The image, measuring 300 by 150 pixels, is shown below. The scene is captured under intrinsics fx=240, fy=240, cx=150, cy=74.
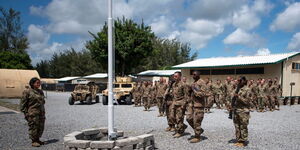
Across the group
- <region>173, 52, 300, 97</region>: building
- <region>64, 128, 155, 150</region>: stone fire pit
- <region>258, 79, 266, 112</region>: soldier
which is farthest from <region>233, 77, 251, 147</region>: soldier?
<region>173, 52, 300, 97</region>: building

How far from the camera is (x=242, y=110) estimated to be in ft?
18.5

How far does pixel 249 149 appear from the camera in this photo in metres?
5.46

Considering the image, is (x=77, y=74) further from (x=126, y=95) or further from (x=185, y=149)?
(x=185, y=149)

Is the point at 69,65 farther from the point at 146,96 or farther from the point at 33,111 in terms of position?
the point at 33,111

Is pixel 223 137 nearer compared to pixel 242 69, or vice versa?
pixel 223 137

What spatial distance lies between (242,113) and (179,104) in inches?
67.0

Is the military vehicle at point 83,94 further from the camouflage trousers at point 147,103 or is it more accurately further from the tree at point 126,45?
the tree at point 126,45

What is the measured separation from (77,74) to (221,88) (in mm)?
45370

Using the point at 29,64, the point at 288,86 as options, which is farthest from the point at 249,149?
the point at 29,64

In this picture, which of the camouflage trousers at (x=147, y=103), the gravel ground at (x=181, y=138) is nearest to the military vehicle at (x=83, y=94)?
the camouflage trousers at (x=147, y=103)

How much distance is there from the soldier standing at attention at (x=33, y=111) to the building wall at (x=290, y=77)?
52.4 ft

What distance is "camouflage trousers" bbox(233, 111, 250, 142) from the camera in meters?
5.59

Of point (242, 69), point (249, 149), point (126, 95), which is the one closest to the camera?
point (249, 149)

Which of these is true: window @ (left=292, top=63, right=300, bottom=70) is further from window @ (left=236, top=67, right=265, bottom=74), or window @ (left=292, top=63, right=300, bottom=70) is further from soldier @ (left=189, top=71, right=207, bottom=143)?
soldier @ (left=189, top=71, right=207, bottom=143)
